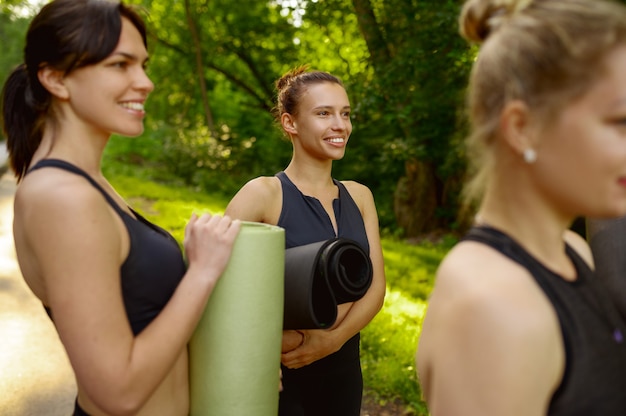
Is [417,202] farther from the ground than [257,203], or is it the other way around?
[257,203]

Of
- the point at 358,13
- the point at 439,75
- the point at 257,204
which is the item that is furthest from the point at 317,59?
the point at 257,204

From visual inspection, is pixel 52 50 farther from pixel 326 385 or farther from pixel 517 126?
pixel 326 385

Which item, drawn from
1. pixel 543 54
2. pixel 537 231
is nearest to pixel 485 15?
pixel 543 54

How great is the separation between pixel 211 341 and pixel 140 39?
77 cm

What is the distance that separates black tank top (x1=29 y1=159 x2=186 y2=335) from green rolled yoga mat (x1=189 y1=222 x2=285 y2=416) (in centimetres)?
12

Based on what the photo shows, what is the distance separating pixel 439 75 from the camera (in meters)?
9.03

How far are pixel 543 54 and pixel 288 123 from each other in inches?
69.6

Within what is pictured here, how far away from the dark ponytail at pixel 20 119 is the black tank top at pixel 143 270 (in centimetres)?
20

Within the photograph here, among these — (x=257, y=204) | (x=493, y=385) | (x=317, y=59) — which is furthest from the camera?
(x=317, y=59)

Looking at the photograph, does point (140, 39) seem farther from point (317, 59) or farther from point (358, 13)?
point (317, 59)

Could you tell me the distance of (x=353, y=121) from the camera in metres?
10.5

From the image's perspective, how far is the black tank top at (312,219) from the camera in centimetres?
245

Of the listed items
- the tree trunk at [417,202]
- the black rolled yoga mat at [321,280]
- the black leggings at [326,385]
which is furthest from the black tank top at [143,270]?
the tree trunk at [417,202]

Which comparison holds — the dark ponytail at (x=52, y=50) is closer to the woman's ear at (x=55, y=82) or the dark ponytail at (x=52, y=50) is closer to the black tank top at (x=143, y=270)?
the woman's ear at (x=55, y=82)
